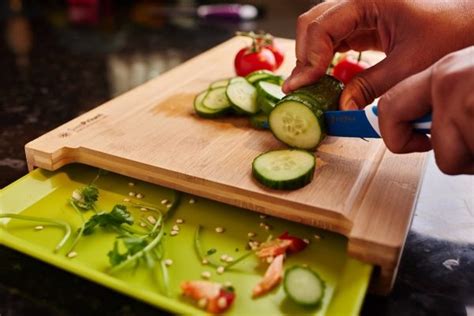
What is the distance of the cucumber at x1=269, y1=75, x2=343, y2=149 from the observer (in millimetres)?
1654

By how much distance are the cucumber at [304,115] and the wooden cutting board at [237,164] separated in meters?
0.06

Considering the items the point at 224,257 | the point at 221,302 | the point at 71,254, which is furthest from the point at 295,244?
the point at 71,254

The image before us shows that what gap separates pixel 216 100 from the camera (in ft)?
6.61

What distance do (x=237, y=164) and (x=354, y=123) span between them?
14.2 inches

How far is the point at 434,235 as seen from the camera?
1556 mm

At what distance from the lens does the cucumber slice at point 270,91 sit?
6.14 feet

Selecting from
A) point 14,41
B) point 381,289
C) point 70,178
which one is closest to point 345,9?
point 381,289

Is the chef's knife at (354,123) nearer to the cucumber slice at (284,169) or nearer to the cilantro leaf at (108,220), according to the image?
the cucumber slice at (284,169)

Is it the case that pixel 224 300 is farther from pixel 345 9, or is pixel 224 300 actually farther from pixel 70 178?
pixel 345 9

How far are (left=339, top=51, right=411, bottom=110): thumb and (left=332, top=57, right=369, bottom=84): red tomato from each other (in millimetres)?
576

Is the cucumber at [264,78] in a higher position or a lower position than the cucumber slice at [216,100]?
higher

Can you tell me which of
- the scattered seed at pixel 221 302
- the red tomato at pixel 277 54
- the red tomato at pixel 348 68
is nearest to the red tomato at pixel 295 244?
the scattered seed at pixel 221 302

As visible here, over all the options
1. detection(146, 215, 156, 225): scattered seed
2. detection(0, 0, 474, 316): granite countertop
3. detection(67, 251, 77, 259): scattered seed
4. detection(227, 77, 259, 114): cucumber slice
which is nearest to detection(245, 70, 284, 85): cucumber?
detection(227, 77, 259, 114): cucumber slice

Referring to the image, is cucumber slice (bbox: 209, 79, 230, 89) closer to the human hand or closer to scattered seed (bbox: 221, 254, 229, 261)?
the human hand
